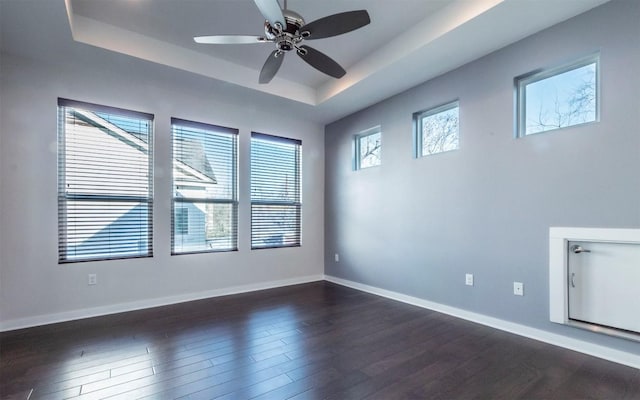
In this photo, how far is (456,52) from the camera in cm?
308

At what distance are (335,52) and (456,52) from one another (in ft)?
4.30

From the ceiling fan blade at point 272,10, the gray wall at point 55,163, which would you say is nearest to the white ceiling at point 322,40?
the gray wall at point 55,163

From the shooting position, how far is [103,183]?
3.51 meters

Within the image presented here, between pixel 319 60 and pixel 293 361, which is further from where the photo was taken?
pixel 319 60

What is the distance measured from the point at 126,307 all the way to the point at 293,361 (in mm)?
2401

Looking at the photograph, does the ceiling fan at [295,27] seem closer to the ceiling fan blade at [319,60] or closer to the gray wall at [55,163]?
the ceiling fan blade at [319,60]

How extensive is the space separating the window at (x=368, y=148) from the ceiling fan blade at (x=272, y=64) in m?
2.08

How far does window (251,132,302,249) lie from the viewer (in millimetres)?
4699

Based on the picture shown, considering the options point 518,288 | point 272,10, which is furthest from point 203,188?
point 518,288

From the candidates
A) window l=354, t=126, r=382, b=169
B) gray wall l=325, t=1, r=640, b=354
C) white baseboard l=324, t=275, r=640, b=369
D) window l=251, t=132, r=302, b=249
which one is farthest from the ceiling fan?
white baseboard l=324, t=275, r=640, b=369

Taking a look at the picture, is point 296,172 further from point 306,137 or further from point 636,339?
point 636,339

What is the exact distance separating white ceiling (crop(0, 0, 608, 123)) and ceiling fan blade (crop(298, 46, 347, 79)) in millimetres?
564

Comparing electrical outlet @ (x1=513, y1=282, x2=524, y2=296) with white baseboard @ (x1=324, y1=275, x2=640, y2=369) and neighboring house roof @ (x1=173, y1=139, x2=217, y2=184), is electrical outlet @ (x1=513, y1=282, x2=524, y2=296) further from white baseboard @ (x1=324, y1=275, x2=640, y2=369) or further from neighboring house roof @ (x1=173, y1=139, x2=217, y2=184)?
neighboring house roof @ (x1=173, y1=139, x2=217, y2=184)

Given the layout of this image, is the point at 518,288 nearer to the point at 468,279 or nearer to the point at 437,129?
the point at 468,279
